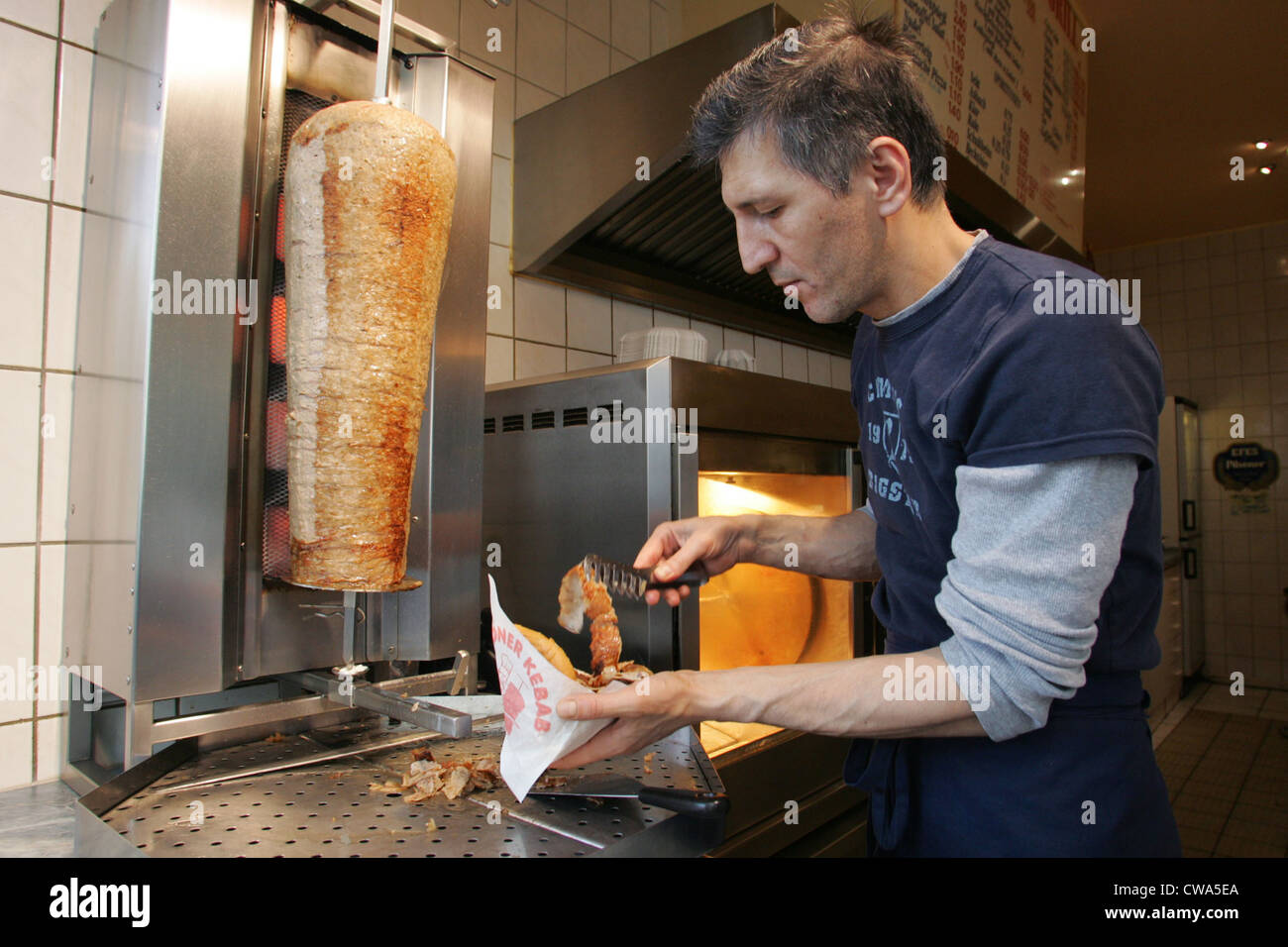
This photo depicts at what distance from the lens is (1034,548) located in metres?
0.75

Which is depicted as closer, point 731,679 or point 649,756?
point 731,679

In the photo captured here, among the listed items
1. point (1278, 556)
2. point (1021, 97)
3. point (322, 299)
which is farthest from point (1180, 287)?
point (322, 299)

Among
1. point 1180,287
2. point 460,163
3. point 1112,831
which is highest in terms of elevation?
point 1180,287

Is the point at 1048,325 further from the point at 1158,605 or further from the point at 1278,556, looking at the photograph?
the point at 1278,556

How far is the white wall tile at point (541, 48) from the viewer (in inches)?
72.8

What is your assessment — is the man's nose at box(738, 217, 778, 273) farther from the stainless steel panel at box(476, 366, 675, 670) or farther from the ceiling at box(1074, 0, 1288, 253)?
the ceiling at box(1074, 0, 1288, 253)

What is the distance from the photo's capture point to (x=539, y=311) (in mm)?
1855

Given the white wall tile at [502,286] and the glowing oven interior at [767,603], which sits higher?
the white wall tile at [502,286]

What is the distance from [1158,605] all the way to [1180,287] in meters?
5.77

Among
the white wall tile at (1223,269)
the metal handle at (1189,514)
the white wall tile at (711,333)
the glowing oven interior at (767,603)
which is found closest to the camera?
the glowing oven interior at (767,603)

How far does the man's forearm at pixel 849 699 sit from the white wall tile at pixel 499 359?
107cm

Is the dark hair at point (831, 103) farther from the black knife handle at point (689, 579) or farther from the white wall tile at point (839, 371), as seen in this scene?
the white wall tile at point (839, 371)

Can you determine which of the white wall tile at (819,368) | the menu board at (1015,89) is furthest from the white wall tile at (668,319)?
the menu board at (1015,89)

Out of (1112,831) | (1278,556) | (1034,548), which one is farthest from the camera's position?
(1278,556)
